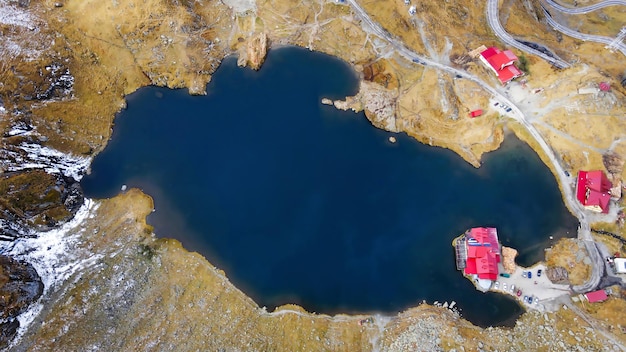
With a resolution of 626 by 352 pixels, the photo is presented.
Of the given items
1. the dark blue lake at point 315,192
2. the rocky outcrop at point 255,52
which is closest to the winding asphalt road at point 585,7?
the dark blue lake at point 315,192

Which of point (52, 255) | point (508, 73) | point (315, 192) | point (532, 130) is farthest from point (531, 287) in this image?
point (52, 255)

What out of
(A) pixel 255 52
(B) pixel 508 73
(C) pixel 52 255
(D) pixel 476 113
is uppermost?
(B) pixel 508 73

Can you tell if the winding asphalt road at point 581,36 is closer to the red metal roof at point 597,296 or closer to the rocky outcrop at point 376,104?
the rocky outcrop at point 376,104

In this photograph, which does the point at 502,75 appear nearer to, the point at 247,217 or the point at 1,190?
the point at 247,217

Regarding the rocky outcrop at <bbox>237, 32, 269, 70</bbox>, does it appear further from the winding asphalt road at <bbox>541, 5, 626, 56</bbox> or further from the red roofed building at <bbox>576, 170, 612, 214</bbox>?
the red roofed building at <bbox>576, 170, 612, 214</bbox>

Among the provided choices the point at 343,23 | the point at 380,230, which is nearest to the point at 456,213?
the point at 380,230

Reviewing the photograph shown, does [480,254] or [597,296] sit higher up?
[480,254]

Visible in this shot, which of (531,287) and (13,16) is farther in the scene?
(13,16)

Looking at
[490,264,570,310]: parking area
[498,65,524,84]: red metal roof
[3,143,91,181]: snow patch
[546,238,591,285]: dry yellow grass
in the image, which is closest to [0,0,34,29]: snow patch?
[3,143,91,181]: snow patch

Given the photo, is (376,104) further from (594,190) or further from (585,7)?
(585,7)
